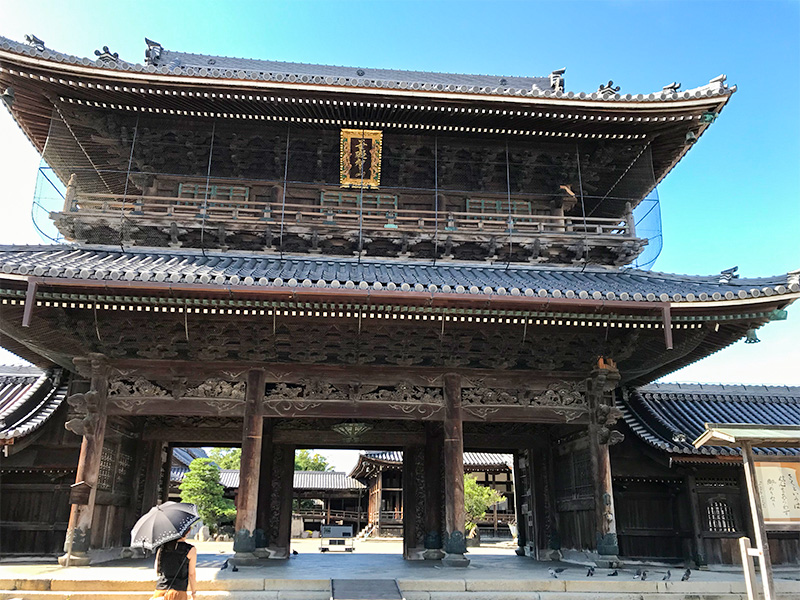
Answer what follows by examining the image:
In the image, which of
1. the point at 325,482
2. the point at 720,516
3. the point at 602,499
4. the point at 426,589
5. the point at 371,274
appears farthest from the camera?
the point at 325,482

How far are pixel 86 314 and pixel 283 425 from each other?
20.4 ft

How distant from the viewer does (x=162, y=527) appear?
233 inches

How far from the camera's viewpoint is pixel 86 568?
10758 millimetres

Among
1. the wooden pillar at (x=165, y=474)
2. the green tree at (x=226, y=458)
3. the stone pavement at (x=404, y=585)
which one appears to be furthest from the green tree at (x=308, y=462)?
the stone pavement at (x=404, y=585)

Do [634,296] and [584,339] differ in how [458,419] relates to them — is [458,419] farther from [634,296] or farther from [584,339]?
[634,296]

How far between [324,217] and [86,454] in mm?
7069

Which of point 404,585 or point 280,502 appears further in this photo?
point 280,502

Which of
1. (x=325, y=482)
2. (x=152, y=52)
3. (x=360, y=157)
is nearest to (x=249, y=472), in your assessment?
(x=360, y=157)

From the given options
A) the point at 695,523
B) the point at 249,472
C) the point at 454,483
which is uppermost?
the point at 249,472

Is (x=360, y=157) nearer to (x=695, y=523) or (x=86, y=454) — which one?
(x=86, y=454)

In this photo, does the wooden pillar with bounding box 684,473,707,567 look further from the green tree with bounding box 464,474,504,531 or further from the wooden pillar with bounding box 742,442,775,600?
the green tree with bounding box 464,474,504,531

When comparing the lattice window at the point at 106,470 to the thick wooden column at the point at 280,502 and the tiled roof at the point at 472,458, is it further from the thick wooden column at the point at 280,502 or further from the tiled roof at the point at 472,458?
the tiled roof at the point at 472,458

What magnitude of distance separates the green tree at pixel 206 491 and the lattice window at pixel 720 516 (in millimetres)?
28227

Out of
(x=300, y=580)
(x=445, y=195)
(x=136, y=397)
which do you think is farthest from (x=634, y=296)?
(x=136, y=397)
